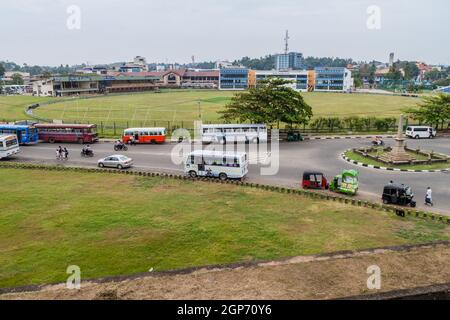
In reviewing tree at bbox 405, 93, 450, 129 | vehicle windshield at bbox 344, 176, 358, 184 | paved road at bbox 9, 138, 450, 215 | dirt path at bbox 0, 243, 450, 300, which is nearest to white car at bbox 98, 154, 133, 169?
paved road at bbox 9, 138, 450, 215

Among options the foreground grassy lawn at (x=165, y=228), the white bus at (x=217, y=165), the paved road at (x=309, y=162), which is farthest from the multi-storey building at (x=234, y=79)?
the foreground grassy lawn at (x=165, y=228)

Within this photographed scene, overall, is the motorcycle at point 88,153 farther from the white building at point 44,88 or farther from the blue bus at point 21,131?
the white building at point 44,88

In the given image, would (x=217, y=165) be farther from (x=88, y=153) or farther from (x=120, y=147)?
(x=88, y=153)

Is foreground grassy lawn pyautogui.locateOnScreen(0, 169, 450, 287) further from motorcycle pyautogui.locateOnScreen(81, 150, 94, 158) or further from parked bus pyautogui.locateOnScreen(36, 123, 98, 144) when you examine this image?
parked bus pyautogui.locateOnScreen(36, 123, 98, 144)

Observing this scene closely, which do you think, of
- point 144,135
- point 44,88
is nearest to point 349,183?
point 144,135

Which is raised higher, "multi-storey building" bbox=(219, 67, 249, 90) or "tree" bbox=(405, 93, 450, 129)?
"multi-storey building" bbox=(219, 67, 249, 90)
